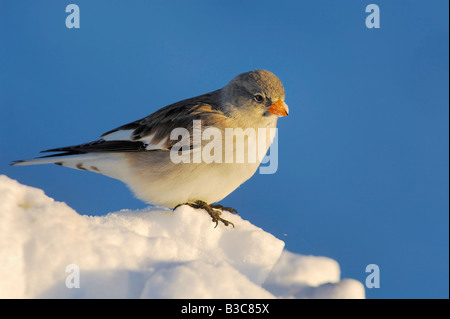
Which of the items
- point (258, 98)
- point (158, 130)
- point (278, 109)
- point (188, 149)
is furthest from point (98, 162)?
point (278, 109)

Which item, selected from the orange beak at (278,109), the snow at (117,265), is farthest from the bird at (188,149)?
the snow at (117,265)

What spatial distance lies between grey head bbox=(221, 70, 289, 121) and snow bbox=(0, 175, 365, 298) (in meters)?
1.06

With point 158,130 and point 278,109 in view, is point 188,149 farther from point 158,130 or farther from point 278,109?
point 278,109

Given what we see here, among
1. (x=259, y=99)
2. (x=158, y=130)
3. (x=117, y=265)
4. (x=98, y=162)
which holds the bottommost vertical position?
(x=117, y=265)

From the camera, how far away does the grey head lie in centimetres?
331

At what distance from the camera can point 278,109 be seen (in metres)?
3.30

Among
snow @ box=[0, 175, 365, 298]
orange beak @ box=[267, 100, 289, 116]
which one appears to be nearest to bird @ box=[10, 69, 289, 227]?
orange beak @ box=[267, 100, 289, 116]

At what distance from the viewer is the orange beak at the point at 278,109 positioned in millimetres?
3295

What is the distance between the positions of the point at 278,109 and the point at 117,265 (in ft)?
5.53

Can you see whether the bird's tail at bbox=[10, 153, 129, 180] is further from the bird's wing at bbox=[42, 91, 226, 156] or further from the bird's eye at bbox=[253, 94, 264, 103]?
the bird's eye at bbox=[253, 94, 264, 103]

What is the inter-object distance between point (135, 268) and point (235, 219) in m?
1.30

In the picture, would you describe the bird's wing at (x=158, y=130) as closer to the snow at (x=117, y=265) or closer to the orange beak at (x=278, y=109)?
the orange beak at (x=278, y=109)
